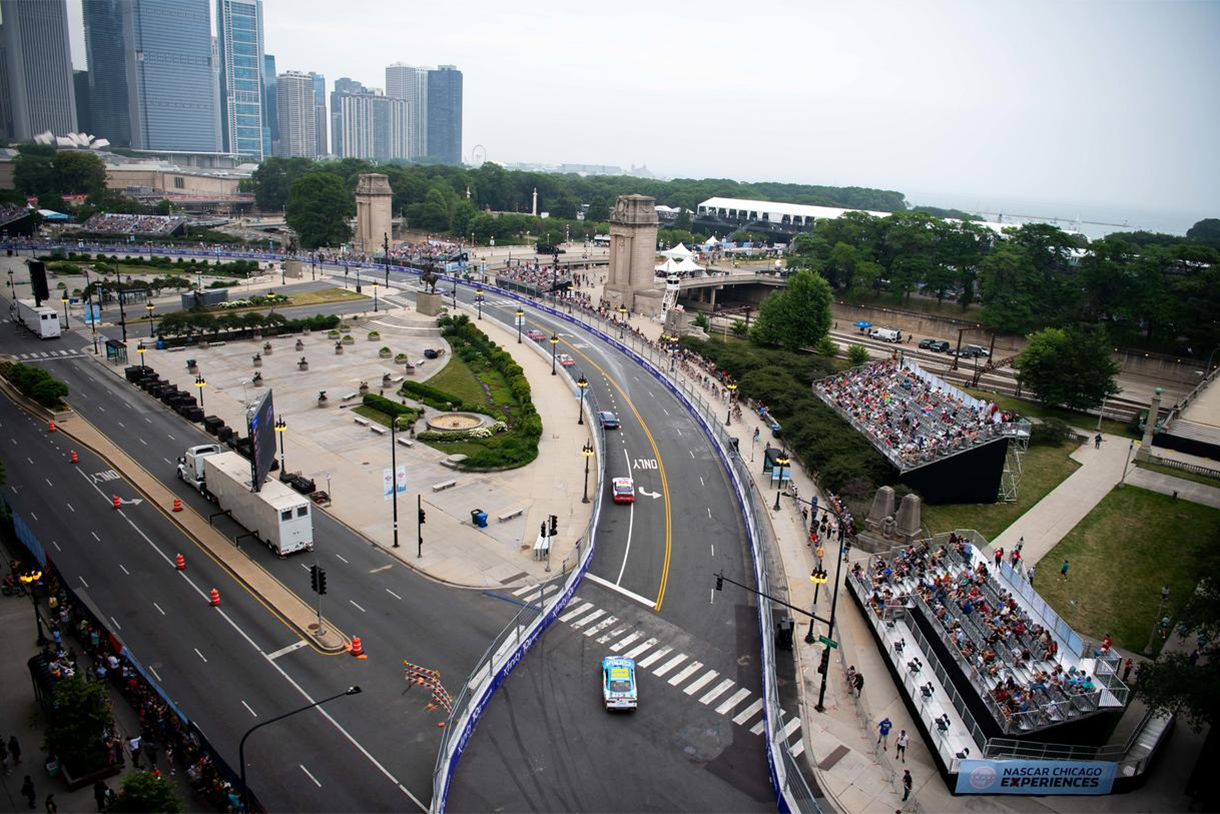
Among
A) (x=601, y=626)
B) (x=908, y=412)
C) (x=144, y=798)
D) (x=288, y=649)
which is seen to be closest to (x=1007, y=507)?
(x=908, y=412)

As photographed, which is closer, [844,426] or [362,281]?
[844,426]

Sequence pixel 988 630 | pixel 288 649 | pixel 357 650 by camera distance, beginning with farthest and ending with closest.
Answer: pixel 988 630 → pixel 288 649 → pixel 357 650

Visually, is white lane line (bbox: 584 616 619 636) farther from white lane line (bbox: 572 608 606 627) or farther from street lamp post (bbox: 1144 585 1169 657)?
street lamp post (bbox: 1144 585 1169 657)

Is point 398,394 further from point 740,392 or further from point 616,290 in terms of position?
point 616,290

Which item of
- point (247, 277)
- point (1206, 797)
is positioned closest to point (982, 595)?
point (1206, 797)

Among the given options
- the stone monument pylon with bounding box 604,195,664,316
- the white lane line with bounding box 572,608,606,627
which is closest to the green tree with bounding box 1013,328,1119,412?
the stone monument pylon with bounding box 604,195,664,316

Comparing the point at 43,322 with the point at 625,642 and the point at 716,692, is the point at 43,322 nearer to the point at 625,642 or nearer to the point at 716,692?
the point at 625,642
